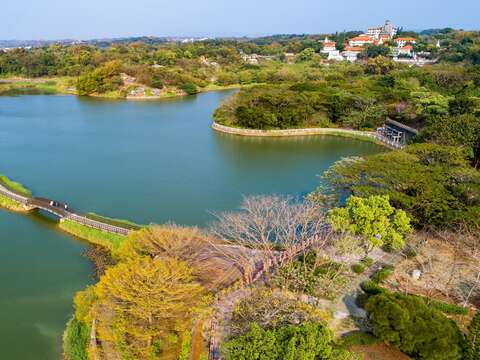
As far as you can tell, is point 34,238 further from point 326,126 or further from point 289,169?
point 326,126

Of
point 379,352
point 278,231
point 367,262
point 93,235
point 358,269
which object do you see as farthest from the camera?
point 93,235

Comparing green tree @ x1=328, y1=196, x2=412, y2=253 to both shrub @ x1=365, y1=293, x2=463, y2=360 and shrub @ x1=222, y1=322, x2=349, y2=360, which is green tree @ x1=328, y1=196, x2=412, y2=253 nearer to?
shrub @ x1=365, y1=293, x2=463, y2=360

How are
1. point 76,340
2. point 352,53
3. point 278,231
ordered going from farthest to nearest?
point 352,53 → point 278,231 → point 76,340

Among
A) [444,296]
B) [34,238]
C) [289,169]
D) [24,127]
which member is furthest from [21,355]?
[24,127]

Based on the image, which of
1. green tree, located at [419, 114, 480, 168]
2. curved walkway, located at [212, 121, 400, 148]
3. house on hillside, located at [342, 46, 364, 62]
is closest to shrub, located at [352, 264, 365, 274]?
green tree, located at [419, 114, 480, 168]

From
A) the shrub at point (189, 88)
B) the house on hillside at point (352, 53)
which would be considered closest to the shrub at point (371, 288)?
the shrub at point (189, 88)

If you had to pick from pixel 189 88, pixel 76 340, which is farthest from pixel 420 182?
pixel 189 88

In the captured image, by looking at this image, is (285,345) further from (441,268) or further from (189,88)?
(189,88)
